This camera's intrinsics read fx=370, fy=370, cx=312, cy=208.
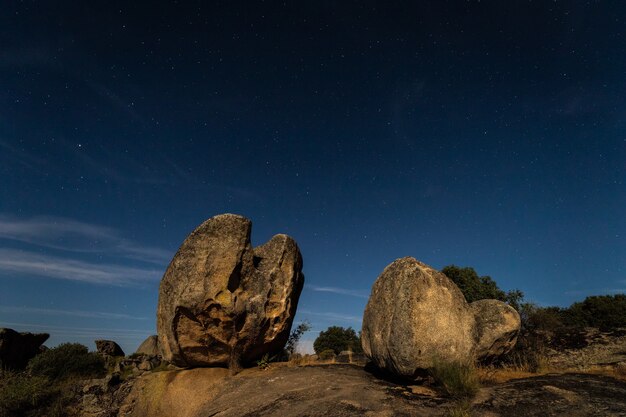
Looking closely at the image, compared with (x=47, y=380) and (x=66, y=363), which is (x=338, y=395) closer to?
(x=47, y=380)

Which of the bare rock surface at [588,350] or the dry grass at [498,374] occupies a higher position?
the bare rock surface at [588,350]

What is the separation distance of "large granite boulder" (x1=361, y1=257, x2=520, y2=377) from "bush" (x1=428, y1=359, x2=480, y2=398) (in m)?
0.23

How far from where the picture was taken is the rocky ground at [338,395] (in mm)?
9328

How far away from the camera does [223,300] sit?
14.5 meters

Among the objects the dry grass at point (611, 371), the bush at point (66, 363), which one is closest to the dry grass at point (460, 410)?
the dry grass at point (611, 371)

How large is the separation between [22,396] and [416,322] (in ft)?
70.3

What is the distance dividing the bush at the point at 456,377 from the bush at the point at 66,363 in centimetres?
2675

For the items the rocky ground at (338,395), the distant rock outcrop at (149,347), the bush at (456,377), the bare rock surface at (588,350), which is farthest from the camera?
the distant rock outcrop at (149,347)

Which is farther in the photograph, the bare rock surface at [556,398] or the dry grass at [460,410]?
the bare rock surface at [556,398]

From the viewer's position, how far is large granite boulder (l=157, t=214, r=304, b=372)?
14.5m

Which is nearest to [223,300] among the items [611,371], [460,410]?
[460,410]

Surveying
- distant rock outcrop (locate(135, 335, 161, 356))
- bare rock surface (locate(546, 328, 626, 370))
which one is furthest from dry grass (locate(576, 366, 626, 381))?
distant rock outcrop (locate(135, 335, 161, 356))

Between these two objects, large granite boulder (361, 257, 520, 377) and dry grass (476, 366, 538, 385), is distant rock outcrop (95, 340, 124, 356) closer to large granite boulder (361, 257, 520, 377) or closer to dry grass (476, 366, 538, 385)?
large granite boulder (361, 257, 520, 377)

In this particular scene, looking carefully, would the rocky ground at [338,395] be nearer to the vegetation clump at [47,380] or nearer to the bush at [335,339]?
the vegetation clump at [47,380]
